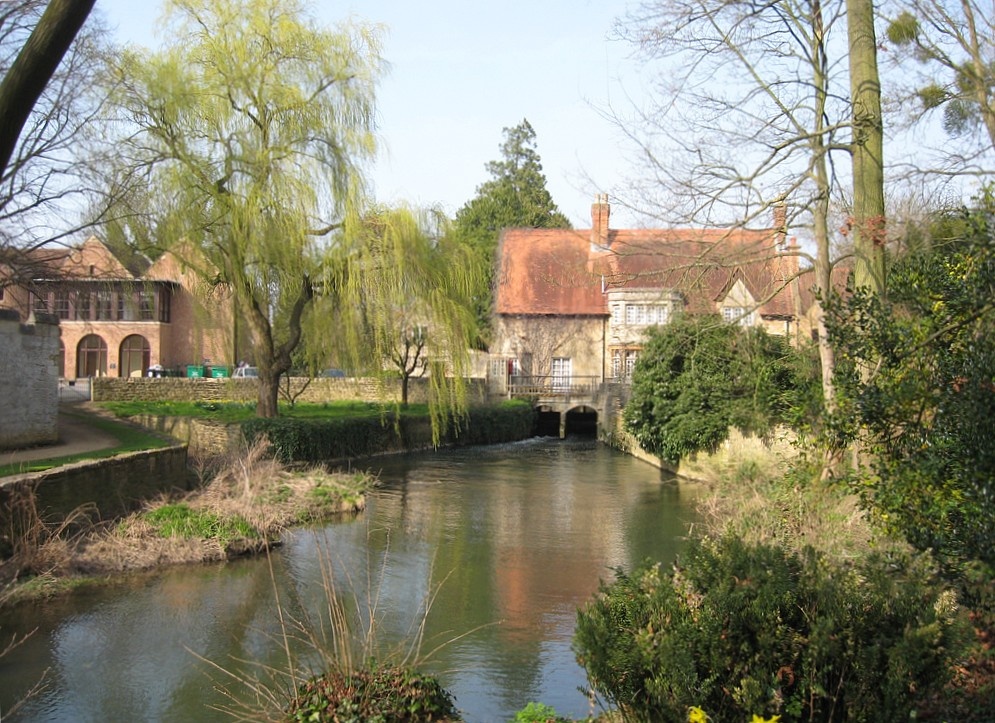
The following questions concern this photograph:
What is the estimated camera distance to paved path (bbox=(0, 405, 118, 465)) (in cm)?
1612

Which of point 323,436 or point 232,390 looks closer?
point 323,436

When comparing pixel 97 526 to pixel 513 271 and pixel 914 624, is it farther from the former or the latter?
pixel 513 271

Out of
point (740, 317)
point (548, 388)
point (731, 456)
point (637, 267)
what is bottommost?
point (731, 456)

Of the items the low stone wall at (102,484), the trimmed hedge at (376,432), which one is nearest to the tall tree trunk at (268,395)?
the trimmed hedge at (376,432)

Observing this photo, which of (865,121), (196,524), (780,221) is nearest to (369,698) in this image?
(865,121)

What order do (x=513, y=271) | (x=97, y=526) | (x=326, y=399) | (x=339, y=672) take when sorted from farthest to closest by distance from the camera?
1. (x=513, y=271)
2. (x=326, y=399)
3. (x=97, y=526)
4. (x=339, y=672)

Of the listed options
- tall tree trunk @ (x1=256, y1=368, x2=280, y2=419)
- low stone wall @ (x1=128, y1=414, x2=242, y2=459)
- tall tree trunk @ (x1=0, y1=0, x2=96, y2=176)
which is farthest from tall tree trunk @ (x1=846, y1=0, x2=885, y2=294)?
tall tree trunk @ (x1=256, y1=368, x2=280, y2=419)

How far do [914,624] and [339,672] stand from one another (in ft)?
11.8

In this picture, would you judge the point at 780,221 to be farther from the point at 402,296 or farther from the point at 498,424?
the point at 498,424

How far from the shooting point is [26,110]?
170 inches

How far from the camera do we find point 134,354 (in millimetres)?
45219

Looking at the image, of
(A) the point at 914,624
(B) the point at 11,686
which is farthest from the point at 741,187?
(B) the point at 11,686

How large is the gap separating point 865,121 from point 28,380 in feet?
51.2

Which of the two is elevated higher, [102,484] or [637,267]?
[637,267]
